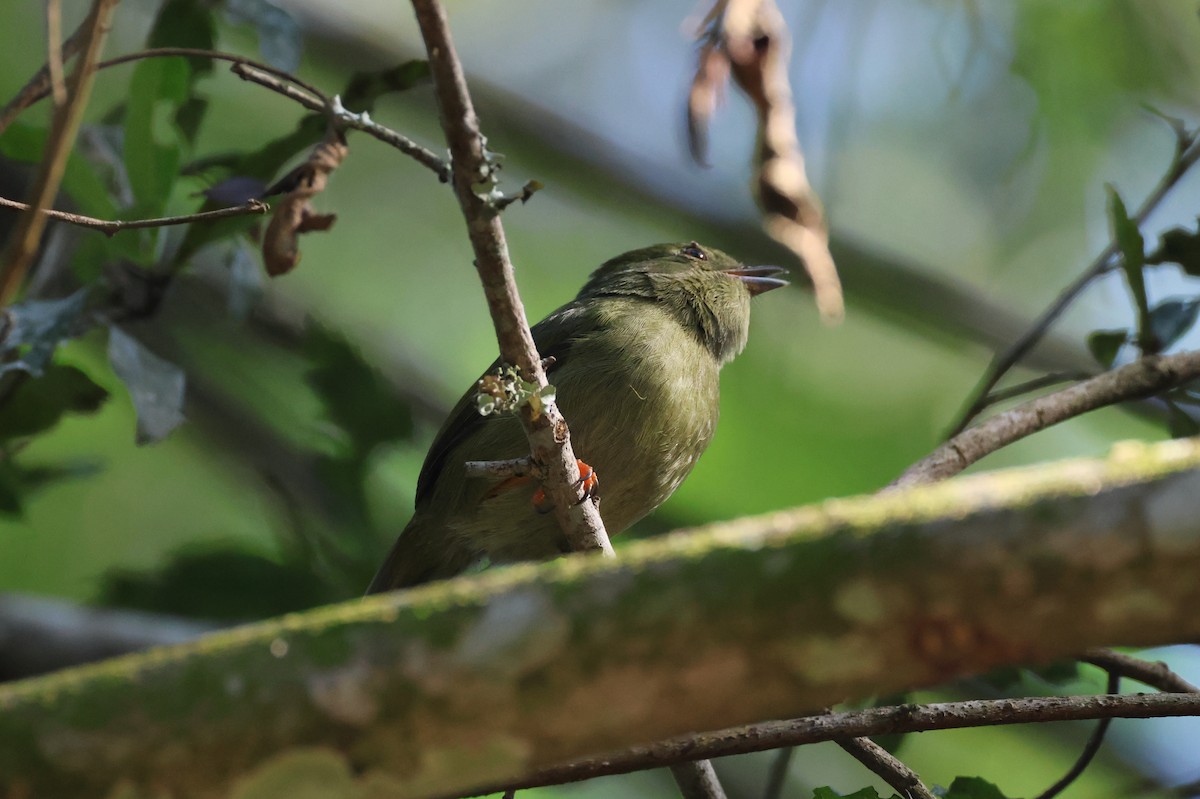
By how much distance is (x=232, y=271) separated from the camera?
4398 mm

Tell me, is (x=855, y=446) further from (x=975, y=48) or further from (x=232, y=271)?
(x=232, y=271)

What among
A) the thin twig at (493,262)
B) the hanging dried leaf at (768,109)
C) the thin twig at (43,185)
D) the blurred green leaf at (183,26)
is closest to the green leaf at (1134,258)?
the hanging dried leaf at (768,109)

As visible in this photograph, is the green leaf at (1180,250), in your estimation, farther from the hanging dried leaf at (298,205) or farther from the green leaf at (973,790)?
the hanging dried leaf at (298,205)

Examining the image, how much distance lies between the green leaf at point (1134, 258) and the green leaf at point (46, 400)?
336 cm

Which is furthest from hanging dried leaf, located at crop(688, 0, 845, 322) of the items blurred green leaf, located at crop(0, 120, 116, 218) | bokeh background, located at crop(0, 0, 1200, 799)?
blurred green leaf, located at crop(0, 120, 116, 218)

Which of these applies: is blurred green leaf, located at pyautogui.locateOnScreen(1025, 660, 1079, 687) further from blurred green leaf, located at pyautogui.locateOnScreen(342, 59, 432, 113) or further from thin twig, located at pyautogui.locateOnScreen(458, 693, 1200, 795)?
blurred green leaf, located at pyautogui.locateOnScreen(342, 59, 432, 113)

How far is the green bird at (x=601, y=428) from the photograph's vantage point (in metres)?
3.94

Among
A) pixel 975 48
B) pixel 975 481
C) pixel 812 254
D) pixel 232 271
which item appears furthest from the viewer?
pixel 975 48

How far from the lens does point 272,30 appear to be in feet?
13.7

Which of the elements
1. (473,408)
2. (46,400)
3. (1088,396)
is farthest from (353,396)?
(1088,396)

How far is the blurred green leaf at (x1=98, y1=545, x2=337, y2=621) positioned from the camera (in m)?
5.04

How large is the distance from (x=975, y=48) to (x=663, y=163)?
5.74 ft

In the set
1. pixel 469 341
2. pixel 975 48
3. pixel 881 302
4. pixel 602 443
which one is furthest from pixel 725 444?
pixel 602 443

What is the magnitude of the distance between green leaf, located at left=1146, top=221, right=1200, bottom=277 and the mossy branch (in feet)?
10.1
